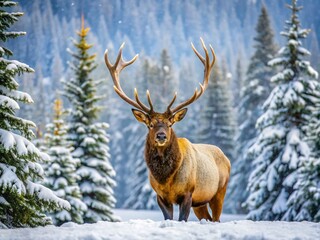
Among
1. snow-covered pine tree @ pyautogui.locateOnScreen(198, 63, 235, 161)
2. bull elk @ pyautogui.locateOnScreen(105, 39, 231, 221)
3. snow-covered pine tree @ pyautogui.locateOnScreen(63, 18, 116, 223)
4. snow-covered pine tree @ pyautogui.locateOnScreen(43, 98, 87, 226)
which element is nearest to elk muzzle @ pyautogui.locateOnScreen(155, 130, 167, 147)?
bull elk @ pyautogui.locateOnScreen(105, 39, 231, 221)

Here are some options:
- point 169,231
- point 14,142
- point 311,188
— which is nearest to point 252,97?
point 311,188

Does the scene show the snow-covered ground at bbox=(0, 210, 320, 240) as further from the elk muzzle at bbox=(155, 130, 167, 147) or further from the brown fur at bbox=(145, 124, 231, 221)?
the elk muzzle at bbox=(155, 130, 167, 147)

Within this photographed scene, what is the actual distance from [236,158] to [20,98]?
1241 inches

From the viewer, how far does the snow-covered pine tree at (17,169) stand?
7973mm

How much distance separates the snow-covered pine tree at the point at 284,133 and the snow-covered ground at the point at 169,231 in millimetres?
11457

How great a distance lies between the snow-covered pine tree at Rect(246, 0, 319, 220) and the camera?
18.3 m

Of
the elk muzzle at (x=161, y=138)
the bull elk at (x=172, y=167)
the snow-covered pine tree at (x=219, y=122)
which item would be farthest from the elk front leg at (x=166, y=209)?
the snow-covered pine tree at (x=219, y=122)

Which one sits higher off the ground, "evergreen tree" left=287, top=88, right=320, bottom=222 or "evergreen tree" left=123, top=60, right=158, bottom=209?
"evergreen tree" left=287, top=88, right=320, bottom=222

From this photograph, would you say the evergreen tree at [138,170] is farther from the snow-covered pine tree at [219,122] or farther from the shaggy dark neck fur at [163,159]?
the shaggy dark neck fur at [163,159]

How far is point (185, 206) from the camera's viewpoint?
8.46m

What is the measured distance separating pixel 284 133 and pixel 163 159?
10805mm

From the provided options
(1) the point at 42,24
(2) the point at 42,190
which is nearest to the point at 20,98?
(2) the point at 42,190

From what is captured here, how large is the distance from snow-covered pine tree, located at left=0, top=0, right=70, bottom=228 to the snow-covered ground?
1453 mm

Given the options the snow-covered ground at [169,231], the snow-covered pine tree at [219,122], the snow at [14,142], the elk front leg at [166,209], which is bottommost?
the snow-covered pine tree at [219,122]
